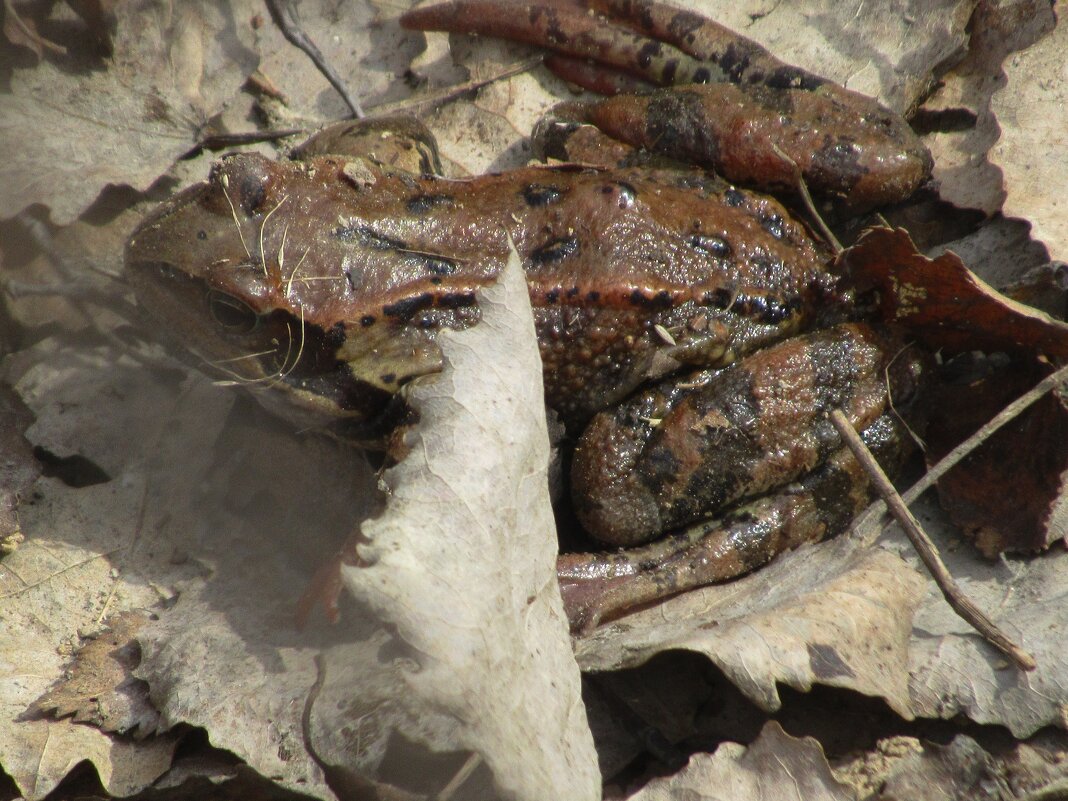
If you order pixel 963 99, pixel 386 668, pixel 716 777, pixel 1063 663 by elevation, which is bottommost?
pixel 386 668

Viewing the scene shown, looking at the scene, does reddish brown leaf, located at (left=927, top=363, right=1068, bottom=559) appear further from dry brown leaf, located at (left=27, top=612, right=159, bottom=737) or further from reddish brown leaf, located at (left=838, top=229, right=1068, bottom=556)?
dry brown leaf, located at (left=27, top=612, right=159, bottom=737)

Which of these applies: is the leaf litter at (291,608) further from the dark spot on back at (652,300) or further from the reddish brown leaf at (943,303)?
the dark spot on back at (652,300)

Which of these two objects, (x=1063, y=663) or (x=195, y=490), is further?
(x=195, y=490)

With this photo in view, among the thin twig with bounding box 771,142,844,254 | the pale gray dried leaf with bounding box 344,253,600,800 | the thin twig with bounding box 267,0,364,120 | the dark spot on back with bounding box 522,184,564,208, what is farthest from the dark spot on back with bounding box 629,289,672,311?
the thin twig with bounding box 267,0,364,120

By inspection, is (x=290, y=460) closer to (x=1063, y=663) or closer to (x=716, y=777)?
(x=716, y=777)

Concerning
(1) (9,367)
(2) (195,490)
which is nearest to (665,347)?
(2) (195,490)

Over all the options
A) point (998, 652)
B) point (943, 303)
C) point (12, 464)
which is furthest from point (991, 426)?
point (12, 464)
